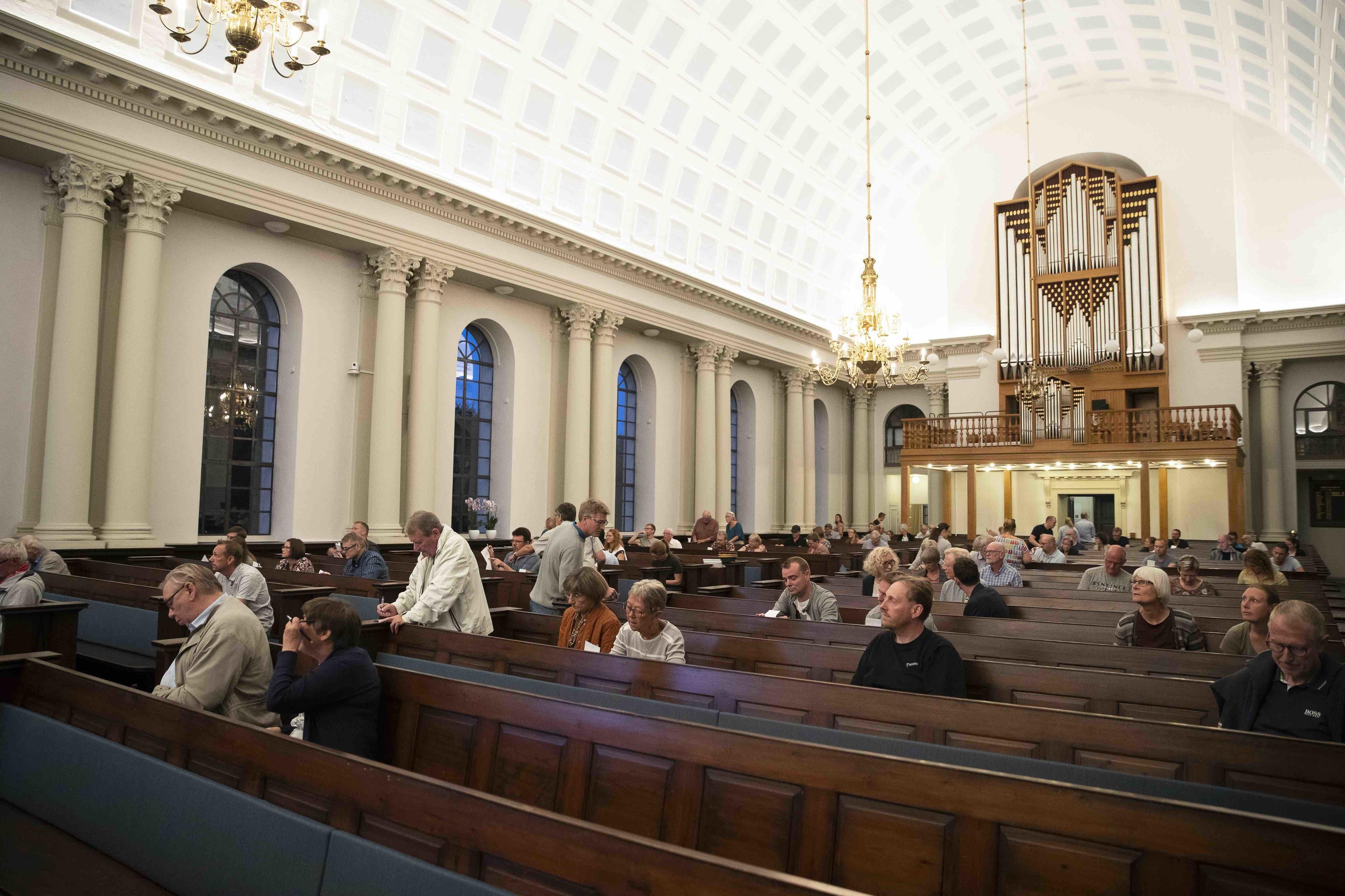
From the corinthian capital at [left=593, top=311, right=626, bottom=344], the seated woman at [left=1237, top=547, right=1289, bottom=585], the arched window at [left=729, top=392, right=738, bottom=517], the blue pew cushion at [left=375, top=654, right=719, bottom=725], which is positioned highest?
the corinthian capital at [left=593, top=311, right=626, bottom=344]

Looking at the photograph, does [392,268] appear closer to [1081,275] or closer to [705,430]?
[705,430]

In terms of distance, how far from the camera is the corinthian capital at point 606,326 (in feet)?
59.2

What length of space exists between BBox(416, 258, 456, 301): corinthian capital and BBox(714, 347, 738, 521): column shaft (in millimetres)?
8231

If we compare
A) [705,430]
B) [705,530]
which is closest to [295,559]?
[705,530]

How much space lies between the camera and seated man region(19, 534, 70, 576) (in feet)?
26.7

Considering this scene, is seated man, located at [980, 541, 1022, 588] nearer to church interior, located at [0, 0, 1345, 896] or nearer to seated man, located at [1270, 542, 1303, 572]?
church interior, located at [0, 0, 1345, 896]

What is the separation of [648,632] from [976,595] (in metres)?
2.85

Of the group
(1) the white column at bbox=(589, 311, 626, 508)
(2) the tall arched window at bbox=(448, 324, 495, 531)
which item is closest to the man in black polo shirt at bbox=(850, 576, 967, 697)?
(2) the tall arched window at bbox=(448, 324, 495, 531)

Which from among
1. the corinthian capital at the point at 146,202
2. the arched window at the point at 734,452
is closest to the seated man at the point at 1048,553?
the arched window at the point at 734,452

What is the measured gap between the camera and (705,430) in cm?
2088

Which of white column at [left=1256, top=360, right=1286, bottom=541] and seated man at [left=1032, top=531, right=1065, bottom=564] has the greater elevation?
white column at [left=1256, top=360, right=1286, bottom=541]

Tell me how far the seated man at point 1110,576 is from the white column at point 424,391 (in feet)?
33.7

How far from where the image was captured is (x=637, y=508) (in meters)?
20.6

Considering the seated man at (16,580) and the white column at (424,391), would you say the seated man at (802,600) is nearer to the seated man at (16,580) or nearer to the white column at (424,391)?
the seated man at (16,580)
